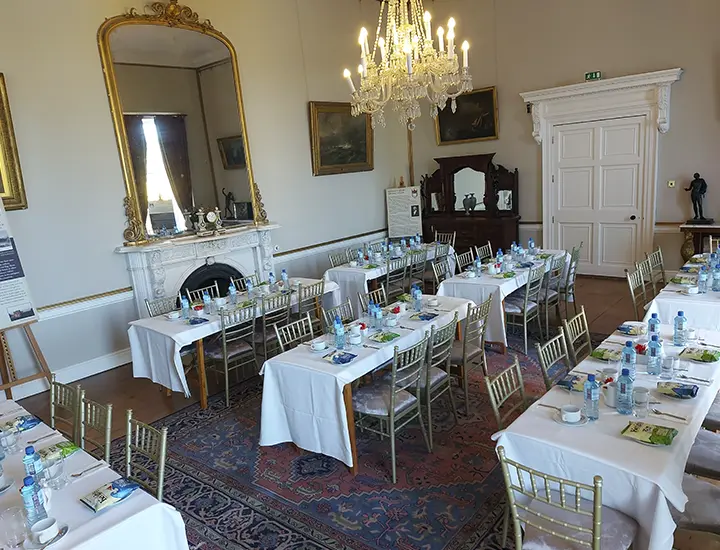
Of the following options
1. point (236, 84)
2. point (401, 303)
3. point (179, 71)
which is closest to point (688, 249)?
point (401, 303)

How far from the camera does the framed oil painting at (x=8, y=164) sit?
5.64 metres

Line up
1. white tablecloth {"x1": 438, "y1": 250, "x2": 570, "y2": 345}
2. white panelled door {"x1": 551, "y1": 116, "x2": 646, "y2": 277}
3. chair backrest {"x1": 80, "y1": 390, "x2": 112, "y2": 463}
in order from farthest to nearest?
white panelled door {"x1": 551, "y1": 116, "x2": 646, "y2": 277} < white tablecloth {"x1": 438, "y1": 250, "x2": 570, "y2": 345} < chair backrest {"x1": 80, "y1": 390, "x2": 112, "y2": 463}

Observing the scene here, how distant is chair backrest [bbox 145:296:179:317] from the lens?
608 centimetres

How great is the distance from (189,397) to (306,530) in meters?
2.55

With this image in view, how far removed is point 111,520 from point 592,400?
8.15 ft

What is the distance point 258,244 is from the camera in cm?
827

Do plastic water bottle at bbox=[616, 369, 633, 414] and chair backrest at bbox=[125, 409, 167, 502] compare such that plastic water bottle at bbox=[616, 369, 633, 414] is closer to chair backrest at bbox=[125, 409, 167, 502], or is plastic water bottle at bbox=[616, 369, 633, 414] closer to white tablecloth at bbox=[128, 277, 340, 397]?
chair backrest at bbox=[125, 409, 167, 502]

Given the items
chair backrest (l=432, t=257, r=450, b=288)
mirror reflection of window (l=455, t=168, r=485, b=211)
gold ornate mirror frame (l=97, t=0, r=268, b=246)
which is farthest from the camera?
mirror reflection of window (l=455, t=168, r=485, b=211)

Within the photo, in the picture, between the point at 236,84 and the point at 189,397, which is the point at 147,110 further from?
the point at 189,397

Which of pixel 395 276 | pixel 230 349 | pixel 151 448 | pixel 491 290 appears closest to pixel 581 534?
pixel 151 448

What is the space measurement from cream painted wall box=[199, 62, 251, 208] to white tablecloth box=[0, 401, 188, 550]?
583 centimetres

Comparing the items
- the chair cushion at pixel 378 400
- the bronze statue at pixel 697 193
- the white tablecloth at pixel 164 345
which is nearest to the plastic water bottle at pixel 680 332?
the chair cushion at pixel 378 400

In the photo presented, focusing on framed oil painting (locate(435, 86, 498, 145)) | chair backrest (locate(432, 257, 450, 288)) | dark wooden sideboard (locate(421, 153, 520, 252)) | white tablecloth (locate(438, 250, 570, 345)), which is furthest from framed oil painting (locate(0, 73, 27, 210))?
framed oil painting (locate(435, 86, 498, 145))

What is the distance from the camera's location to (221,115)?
25.8 ft
